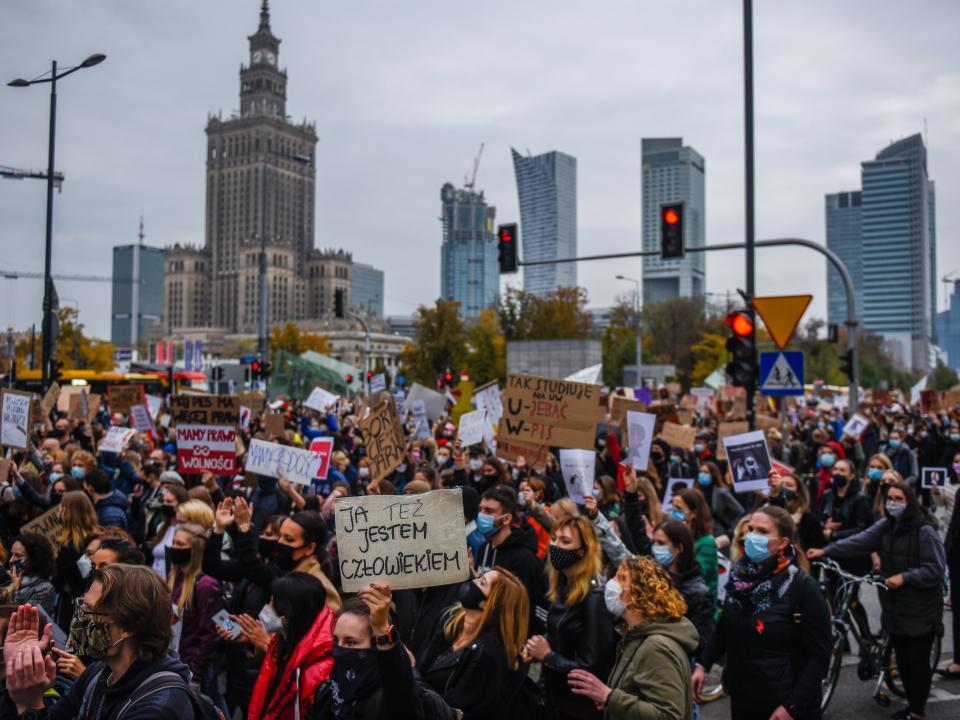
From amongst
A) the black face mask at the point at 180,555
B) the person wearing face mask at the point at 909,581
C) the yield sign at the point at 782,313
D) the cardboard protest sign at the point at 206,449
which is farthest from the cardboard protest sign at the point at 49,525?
the yield sign at the point at 782,313

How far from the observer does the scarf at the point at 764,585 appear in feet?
15.3

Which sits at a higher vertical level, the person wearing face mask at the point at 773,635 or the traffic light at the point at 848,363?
the traffic light at the point at 848,363

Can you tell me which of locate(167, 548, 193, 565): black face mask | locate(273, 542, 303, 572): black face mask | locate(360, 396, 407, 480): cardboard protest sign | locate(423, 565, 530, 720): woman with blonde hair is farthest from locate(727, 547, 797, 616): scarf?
locate(360, 396, 407, 480): cardboard protest sign

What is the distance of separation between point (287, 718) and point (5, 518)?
18.5 ft

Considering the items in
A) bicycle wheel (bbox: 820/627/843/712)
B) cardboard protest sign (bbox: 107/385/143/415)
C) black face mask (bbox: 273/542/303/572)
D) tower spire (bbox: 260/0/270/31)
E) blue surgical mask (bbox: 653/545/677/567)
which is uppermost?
tower spire (bbox: 260/0/270/31)

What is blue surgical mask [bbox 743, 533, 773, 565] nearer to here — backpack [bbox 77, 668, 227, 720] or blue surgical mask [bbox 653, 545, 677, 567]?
blue surgical mask [bbox 653, 545, 677, 567]

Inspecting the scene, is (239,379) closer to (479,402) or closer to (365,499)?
(479,402)

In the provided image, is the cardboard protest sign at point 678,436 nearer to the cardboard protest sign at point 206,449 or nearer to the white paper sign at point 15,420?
the cardboard protest sign at point 206,449

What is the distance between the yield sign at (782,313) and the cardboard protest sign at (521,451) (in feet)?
10.4

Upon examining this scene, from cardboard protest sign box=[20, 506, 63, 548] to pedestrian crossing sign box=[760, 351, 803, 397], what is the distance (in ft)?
27.3

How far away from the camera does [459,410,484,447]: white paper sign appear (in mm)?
11750

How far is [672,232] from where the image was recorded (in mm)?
14617

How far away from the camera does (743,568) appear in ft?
16.2

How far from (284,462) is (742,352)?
635cm
